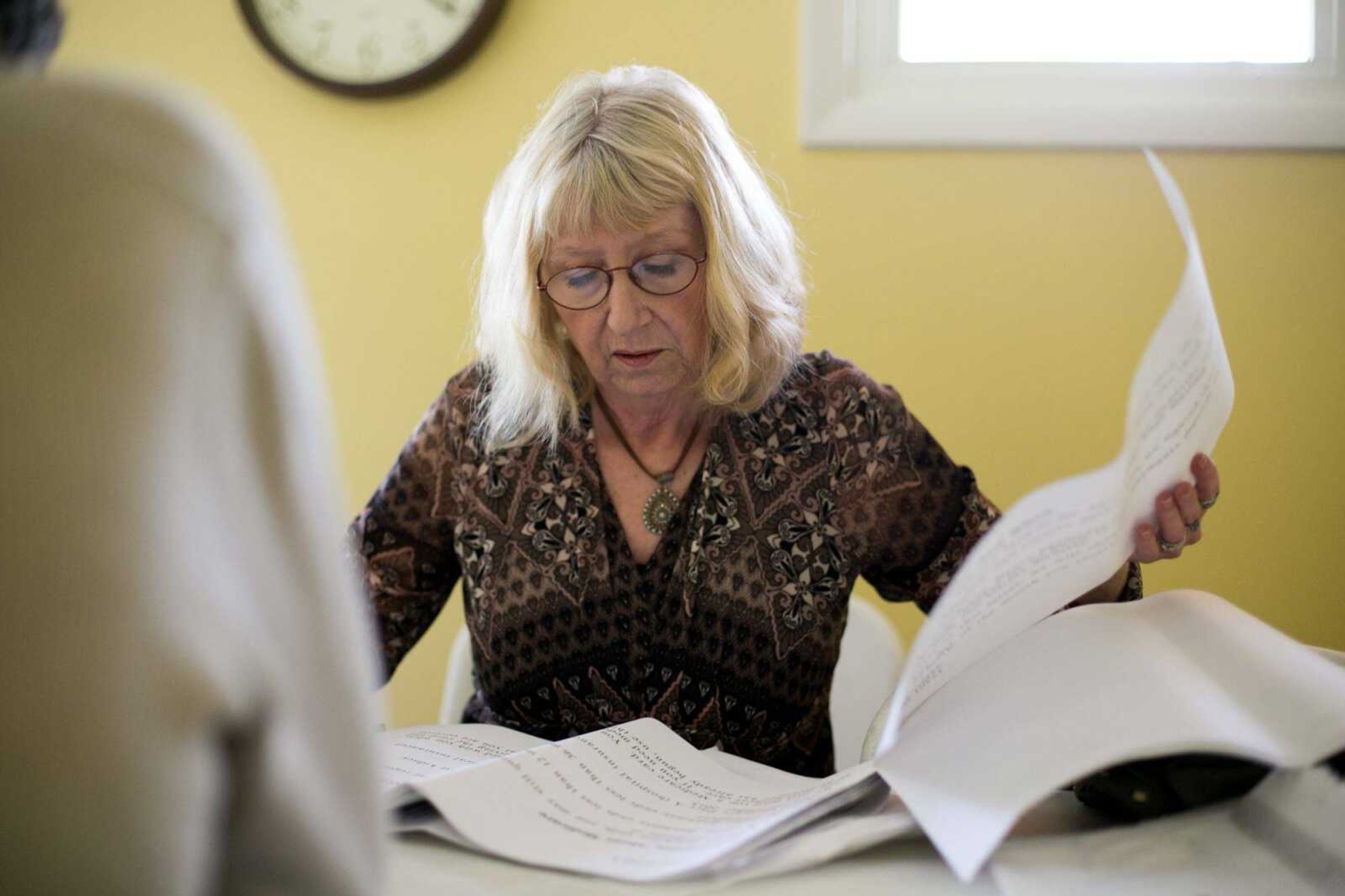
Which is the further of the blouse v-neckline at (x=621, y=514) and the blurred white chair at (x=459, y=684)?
the blurred white chair at (x=459, y=684)

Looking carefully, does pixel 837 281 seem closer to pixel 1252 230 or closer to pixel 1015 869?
pixel 1252 230

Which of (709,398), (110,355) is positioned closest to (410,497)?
(709,398)

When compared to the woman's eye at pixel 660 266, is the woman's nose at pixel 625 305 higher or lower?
lower

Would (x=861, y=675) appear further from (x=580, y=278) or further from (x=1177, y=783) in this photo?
(x=1177, y=783)

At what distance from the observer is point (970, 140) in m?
→ 1.73

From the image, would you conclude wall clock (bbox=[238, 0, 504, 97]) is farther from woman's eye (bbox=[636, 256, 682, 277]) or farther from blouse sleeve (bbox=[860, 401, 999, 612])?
blouse sleeve (bbox=[860, 401, 999, 612])

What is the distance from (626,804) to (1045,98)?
4.31 feet

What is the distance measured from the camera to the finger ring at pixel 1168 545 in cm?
94

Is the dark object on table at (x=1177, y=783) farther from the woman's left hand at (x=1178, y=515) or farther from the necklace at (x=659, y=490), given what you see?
the necklace at (x=659, y=490)

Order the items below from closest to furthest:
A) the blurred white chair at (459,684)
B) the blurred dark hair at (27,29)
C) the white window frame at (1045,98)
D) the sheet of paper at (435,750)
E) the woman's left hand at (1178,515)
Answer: the blurred dark hair at (27,29) < the sheet of paper at (435,750) < the woman's left hand at (1178,515) < the blurred white chair at (459,684) < the white window frame at (1045,98)

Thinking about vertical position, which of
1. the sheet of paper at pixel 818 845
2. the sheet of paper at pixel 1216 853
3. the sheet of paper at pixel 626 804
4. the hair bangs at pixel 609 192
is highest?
the hair bangs at pixel 609 192

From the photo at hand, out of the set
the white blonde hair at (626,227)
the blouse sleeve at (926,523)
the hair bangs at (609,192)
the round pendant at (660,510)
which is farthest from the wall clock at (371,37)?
the blouse sleeve at (926,523)

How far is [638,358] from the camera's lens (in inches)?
53.0

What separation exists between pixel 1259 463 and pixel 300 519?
1.61 metres
